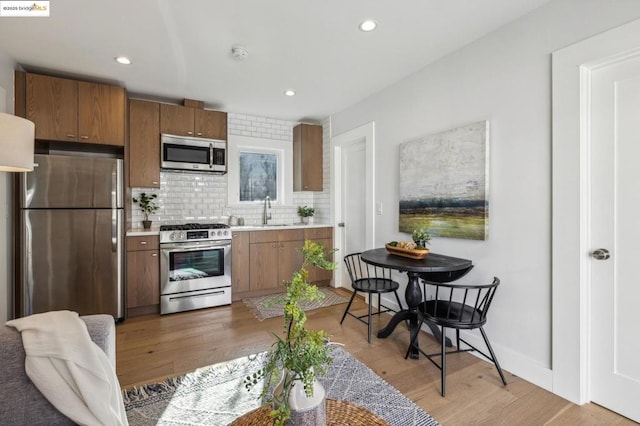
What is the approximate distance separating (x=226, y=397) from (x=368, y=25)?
9.28 feet

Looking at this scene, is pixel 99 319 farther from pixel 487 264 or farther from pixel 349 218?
pixel 349 218

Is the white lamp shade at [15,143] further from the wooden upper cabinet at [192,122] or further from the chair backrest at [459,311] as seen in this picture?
the chair backrest at [459,311]

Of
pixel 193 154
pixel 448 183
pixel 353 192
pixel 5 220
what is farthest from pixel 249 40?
pixel 5 220

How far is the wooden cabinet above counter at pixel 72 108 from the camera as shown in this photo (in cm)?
283

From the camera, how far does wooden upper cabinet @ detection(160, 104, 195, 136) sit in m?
3.60

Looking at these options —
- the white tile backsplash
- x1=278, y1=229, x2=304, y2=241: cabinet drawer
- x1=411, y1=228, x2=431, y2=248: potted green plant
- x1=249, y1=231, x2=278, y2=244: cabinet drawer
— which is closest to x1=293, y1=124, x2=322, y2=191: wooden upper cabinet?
the white tile backsplash

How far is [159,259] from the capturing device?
3361 mm

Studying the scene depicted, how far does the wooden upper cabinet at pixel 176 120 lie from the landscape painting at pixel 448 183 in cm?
267

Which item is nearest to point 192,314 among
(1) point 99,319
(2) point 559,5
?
(1) point 99,319

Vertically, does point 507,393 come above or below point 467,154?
below

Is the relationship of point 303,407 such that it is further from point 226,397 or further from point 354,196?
point 354,196

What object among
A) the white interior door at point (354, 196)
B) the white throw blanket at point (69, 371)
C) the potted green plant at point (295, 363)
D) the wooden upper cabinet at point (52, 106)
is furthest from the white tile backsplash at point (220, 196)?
the potted green plant at point (295, 363)

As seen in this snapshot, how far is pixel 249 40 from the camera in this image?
244cm

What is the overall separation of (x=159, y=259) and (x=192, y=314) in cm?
74
